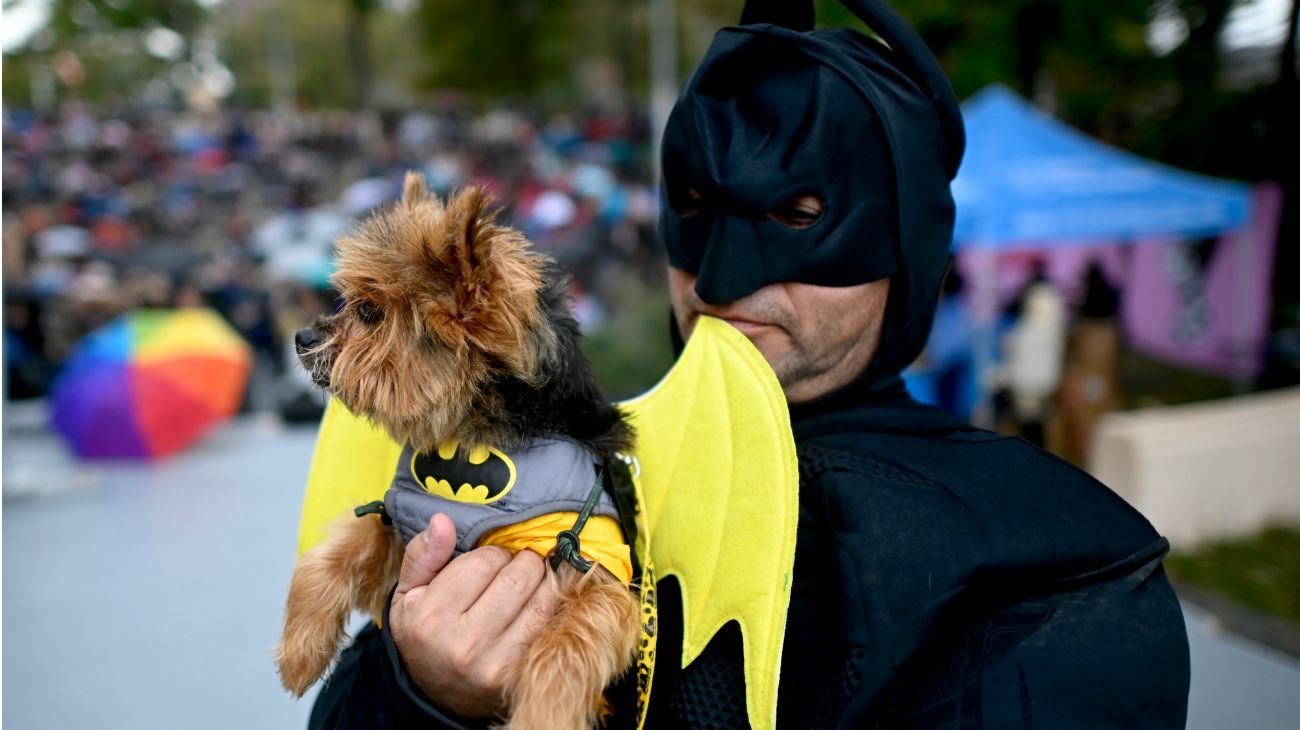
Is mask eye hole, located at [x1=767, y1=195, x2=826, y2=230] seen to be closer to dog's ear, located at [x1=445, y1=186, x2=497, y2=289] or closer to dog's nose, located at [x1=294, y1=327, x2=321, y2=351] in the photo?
dog's ear, located at [x1=445, y1=186, x2=497, y2=289]

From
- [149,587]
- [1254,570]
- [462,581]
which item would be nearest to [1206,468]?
[1254,570]

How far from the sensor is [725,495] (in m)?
1.56

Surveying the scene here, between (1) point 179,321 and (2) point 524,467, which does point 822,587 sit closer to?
(2) point 524,467

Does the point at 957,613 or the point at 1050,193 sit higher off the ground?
the point at 1050,193

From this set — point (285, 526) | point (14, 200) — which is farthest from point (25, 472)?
point (14, 200)

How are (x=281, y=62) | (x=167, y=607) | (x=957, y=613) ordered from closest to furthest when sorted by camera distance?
(x=957, y=613), (x=167, y=607), (x=281, y=62)

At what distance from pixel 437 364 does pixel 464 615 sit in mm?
481

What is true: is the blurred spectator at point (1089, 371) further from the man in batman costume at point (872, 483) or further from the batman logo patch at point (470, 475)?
the batman logo patch at point (470, 475)

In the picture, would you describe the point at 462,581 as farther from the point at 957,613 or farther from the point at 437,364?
the point at 957,613

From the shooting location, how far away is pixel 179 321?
9.98 meters

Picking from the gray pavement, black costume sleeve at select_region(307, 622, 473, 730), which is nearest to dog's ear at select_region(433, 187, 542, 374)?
black costume sleeve at select_region(307, 622, 473, 730)

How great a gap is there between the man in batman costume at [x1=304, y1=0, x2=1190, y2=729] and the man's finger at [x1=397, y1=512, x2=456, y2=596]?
0.48 feet

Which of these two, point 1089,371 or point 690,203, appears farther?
point 1089,371

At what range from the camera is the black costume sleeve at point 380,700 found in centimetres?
150
